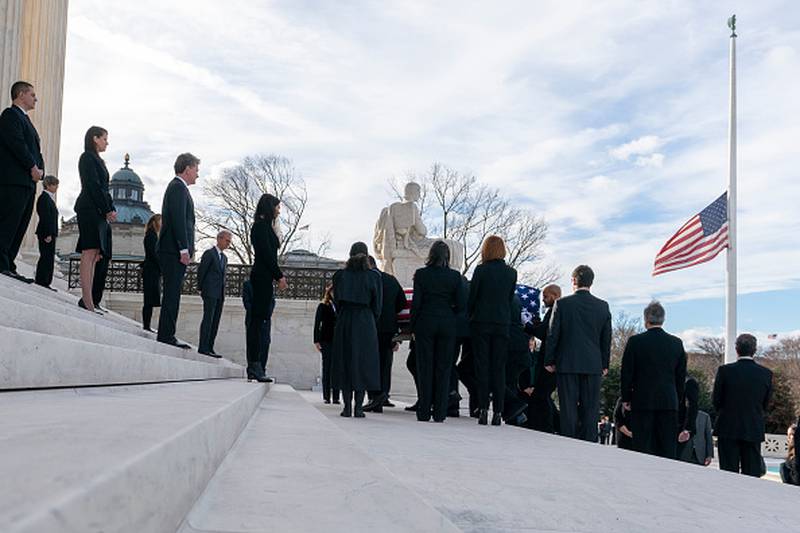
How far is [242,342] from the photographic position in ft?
73.7

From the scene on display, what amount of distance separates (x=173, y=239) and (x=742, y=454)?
5.96 metres

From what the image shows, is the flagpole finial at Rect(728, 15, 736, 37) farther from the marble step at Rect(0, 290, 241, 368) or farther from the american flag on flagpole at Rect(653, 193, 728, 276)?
the marble step at Rect(0, 290, 241, 368)

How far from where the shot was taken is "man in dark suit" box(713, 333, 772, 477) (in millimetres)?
7410

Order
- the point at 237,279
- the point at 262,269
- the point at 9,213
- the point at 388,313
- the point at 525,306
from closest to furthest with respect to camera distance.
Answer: the point at 9,213, the point at 262,269, the point at 388,313, the point at 525,306, the point at 237,279

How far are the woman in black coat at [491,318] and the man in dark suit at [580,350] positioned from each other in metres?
0.50

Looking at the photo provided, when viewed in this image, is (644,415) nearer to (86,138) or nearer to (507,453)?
(507,453)

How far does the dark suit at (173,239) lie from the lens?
720 centimetres

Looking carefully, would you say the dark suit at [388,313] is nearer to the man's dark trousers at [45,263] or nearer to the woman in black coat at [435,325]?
the woman in black coat at [435,325]

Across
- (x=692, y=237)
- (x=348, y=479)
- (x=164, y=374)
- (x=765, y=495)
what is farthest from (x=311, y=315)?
(x=348, y=479)

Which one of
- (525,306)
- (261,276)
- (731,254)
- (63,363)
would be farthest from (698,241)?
(63,363)

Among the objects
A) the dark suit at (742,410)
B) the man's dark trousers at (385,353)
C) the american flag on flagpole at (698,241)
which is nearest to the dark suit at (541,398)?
the man's dark trousers at (385,353)

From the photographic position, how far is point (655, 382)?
7.20 m

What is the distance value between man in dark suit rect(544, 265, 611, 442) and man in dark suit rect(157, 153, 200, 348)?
368 centimetres

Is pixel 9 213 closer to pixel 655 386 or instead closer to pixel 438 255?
pixel 438 255
